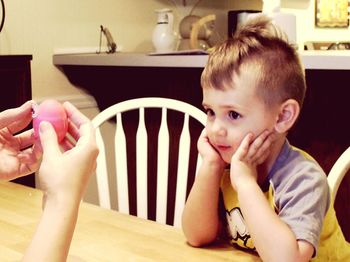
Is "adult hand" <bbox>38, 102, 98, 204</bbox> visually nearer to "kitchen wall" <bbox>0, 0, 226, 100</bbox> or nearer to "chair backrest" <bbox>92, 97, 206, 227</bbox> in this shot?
"chair backrest" <bbox>92, 97, 206, 227</bbox>

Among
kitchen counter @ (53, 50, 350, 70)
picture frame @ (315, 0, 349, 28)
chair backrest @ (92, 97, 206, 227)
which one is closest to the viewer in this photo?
chair backrest @ (92, 97, 206, 227)

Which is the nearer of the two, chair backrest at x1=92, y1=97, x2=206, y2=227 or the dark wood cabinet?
chair backrest at x1=92, y1=97, x2=206, y2=227

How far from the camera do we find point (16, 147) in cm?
104

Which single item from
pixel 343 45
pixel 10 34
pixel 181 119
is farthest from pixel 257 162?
pixel 343 45

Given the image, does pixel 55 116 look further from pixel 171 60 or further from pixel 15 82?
pixel 171 60

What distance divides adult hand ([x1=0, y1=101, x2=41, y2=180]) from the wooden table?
138mm

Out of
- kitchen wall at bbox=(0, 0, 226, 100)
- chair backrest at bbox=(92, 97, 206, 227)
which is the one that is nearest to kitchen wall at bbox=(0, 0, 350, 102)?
kitchen wall at bbox=(0, 0, 226, 100)

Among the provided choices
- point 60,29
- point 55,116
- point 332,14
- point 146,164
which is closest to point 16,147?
point 55,116

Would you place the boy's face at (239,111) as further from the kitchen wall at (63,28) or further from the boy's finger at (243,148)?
the kitchen wall at (63,28)

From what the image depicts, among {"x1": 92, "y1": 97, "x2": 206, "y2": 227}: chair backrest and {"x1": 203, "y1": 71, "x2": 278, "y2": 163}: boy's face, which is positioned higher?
{"x1": 203, "y1": 71, "x2": 278, "y2": 163}: boy's face

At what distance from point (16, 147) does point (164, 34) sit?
159cm

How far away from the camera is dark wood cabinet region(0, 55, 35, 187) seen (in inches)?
74.7

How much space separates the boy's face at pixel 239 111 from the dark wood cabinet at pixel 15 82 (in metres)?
1.09

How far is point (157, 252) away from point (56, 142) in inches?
12.5
